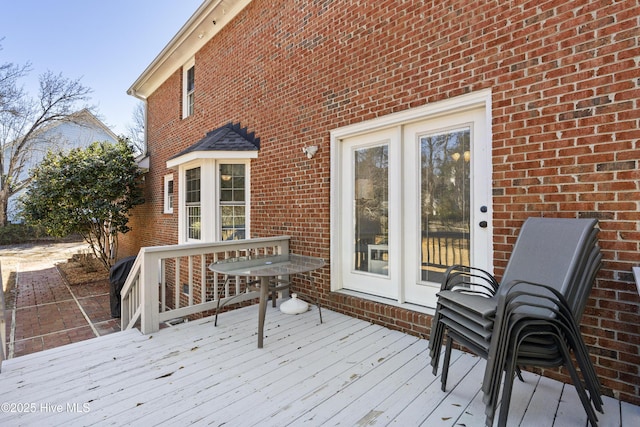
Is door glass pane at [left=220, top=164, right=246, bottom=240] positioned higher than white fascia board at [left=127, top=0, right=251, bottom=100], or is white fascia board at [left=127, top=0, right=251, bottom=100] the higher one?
white fascia board at [left=127, top=0, right=251, bottom=100]

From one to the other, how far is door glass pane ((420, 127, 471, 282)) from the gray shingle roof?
2.90 metres

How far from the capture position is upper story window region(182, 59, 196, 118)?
7.47 metres

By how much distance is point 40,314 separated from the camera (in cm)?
595

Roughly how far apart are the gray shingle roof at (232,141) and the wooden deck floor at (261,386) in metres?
3.07

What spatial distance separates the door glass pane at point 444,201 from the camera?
2.82m

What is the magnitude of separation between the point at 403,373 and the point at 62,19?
17.7 meters

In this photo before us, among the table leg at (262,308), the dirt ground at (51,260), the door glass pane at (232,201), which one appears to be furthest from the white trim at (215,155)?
the dirt ground at (51,260)

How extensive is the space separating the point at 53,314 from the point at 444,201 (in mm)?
7352

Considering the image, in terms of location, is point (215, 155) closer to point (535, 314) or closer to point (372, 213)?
point (372, 213)

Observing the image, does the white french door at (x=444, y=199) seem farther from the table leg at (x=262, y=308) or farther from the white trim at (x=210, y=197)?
the white trim at (x=210, y=197)

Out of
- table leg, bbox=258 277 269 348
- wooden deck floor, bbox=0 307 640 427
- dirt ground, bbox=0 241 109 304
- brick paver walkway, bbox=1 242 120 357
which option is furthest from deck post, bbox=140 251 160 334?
dirt ground, bbox=0 241 109 304

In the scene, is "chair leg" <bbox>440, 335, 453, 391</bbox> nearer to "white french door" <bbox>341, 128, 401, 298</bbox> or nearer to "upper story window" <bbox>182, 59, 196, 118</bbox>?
"white french door" <bbox>341, 128, 401, 298</bbox>

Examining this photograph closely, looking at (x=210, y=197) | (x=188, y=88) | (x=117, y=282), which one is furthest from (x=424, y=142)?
(x=188, y=88)

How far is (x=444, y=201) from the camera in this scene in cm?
295
